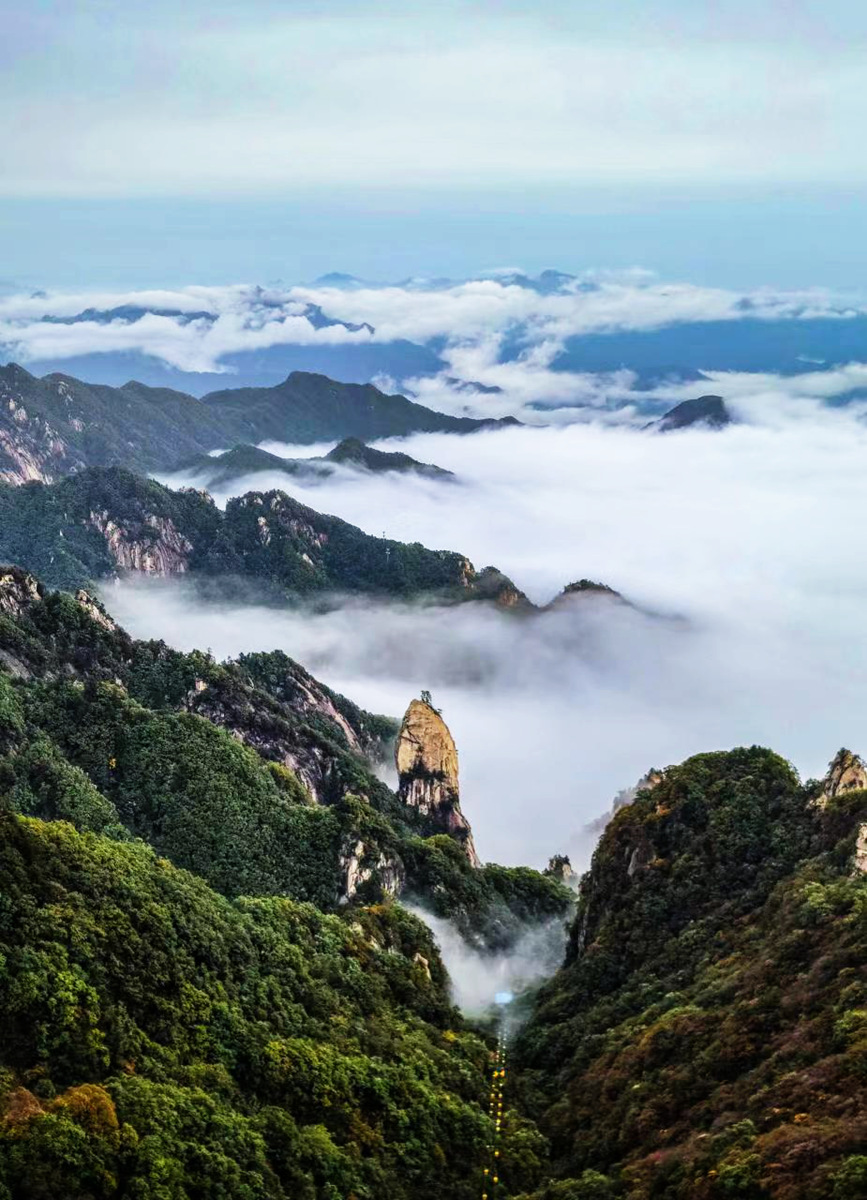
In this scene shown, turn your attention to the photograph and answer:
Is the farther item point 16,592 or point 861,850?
point 16,592

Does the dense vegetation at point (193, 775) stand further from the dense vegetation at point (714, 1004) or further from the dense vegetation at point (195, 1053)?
the dense vegetation at point (195, 1053)

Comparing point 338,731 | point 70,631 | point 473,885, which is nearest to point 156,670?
point 70,631

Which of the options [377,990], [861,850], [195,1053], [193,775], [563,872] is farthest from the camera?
[563,872]

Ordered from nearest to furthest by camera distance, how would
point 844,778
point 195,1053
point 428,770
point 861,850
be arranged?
1. point 195,1053
2. point 861,850
3. point 844,778
4. point 428,770

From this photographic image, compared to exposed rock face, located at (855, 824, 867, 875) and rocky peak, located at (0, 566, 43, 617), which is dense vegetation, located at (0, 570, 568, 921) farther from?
exposed rock face, located at (855, 824, 867, 875)

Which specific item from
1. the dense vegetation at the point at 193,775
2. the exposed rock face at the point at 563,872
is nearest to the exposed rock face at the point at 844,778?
the dense vegetation at the point at 193,775

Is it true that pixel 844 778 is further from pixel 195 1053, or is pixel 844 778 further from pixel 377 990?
pixel 195 1053

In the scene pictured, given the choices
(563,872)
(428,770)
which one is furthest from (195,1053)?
(428,770)
